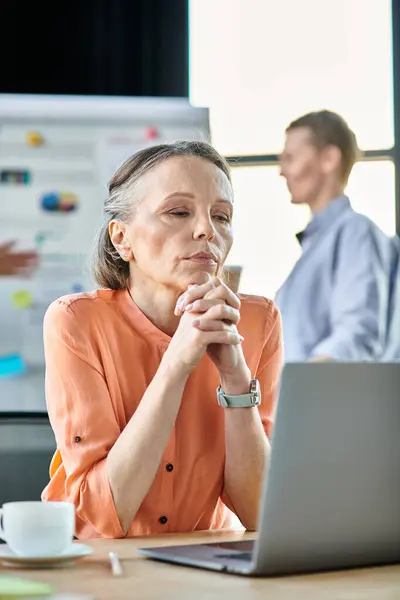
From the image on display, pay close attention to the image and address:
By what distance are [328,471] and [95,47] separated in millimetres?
Result: 3267

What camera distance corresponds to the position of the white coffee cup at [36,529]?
3.28ft

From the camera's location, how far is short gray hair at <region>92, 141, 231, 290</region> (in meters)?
1.65

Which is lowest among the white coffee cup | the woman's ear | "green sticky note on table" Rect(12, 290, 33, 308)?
"green sticky note on table" Rect(12, 290, 33, 308)

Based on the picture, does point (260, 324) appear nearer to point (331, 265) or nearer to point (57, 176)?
point (331, 265)

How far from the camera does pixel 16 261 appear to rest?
3.23 metres

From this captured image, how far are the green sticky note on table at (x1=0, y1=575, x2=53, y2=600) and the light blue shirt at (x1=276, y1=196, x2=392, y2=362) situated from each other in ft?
7.00

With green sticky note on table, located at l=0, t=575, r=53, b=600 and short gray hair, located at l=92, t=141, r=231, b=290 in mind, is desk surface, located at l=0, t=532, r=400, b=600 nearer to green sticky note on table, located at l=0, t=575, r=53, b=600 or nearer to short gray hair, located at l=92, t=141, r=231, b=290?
green sticky note on table, located at l=0, t=575, r=53, b=600

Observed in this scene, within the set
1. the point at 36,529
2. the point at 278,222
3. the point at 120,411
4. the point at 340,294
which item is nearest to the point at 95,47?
the point at 278,222

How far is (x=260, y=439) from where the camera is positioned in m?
1.50

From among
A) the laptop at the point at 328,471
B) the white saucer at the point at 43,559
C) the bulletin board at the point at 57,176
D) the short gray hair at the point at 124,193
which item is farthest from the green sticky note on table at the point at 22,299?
the laptop at the point at 328,471

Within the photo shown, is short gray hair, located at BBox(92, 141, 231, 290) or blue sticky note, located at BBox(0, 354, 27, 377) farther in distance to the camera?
blue sticky note, located at BBox(0, 354, 27, 377)

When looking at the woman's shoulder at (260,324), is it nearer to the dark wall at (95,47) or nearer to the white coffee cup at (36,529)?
the white coffee cup at (36,529)

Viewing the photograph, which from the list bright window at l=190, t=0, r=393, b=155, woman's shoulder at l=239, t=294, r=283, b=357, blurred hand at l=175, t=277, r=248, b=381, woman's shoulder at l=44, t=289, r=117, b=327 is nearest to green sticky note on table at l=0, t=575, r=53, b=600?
blurred hand at l=175, t=277, r=248, b=381

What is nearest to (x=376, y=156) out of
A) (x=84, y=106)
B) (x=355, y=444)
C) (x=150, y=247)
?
(x=84, y=106)
